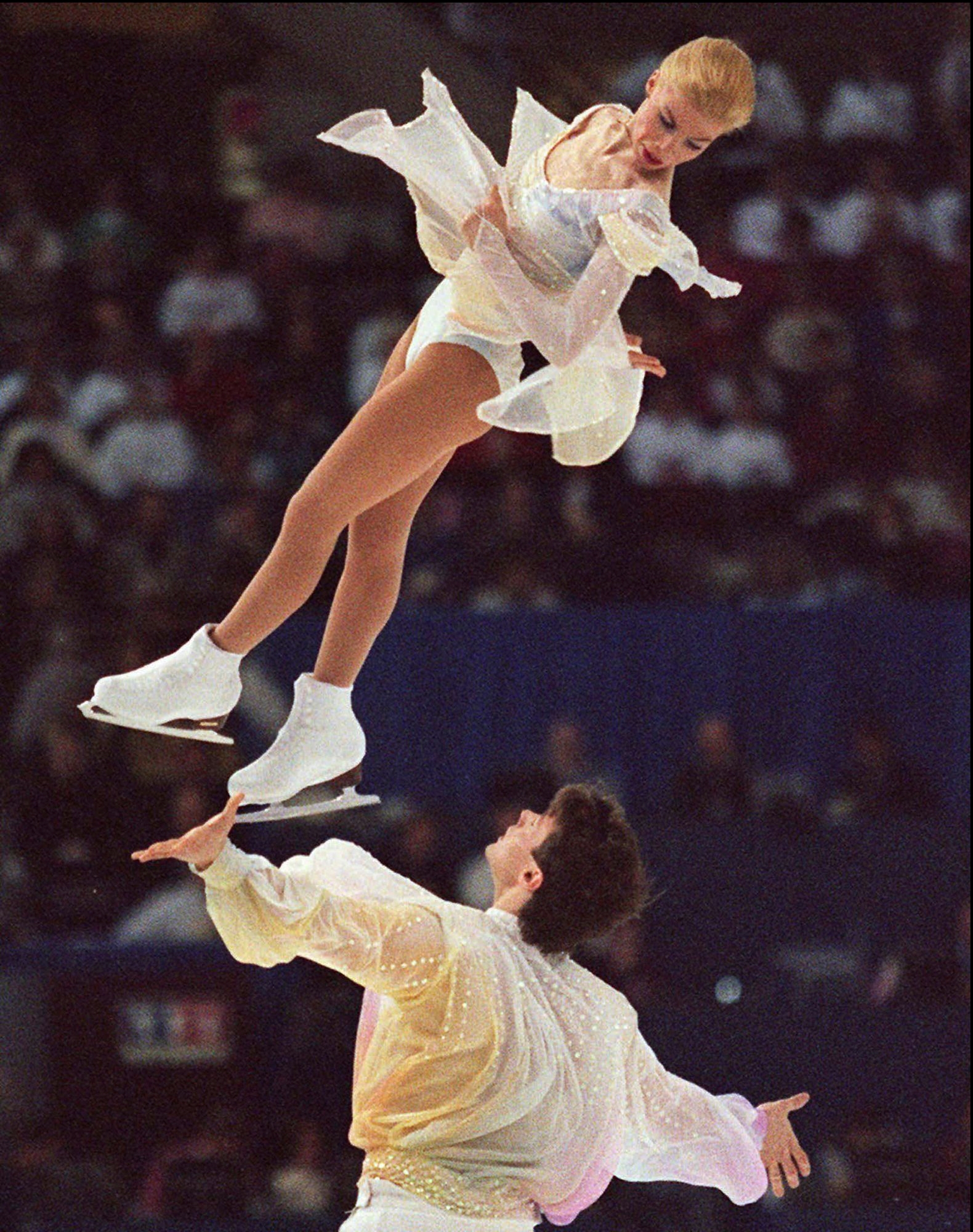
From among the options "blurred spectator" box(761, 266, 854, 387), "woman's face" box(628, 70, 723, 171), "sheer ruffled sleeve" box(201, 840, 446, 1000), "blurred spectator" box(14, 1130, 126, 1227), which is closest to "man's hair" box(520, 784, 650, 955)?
"sheer ruffled sleeve" box(201, 840, 446, 1000)

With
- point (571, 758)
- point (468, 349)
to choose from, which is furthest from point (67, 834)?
point (468, 349)

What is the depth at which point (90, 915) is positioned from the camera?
686 centimetres

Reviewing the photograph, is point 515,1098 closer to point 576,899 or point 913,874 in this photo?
point 576,899

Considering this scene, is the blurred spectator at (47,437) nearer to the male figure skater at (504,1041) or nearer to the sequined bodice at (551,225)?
the male figure skater at (504,1041)

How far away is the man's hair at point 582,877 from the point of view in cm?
418

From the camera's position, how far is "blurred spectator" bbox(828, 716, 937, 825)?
7.50 meters

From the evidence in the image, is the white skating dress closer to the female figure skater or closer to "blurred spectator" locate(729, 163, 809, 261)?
the female figure skater

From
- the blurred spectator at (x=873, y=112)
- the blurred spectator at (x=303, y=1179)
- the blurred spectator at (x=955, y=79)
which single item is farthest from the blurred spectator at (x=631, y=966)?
the blurred spectator at (x=955, y=79)

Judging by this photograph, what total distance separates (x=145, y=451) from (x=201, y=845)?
427cm

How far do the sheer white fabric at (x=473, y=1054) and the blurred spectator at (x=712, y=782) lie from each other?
9.97ft

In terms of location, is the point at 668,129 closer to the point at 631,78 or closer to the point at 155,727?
the point at 155,727

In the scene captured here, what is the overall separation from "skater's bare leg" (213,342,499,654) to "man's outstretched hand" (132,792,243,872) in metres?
0.46

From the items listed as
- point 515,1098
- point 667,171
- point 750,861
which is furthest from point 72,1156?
point 667,171

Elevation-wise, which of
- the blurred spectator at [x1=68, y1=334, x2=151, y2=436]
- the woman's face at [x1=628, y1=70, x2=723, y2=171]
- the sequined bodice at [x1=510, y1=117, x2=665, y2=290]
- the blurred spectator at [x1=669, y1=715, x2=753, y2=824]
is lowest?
the blurred spectator at [x1=669, y1=715, x2=753, y2=824]
